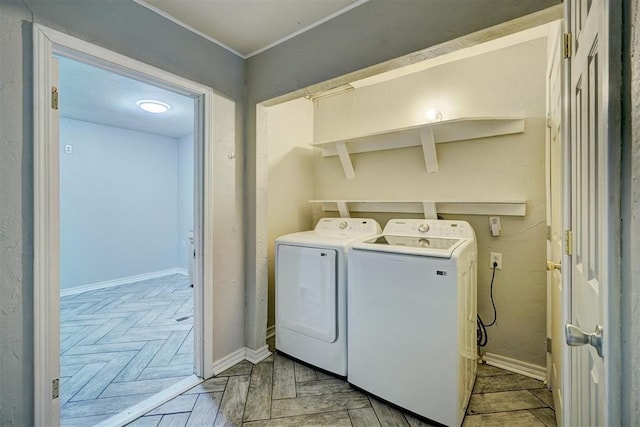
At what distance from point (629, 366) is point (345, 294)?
4.83 feet

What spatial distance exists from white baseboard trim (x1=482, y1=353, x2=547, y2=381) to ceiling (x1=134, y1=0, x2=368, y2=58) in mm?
2533

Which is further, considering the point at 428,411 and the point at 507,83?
the point at 507,83

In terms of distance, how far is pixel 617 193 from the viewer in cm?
54

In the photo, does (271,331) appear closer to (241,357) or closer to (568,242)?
(241,357)

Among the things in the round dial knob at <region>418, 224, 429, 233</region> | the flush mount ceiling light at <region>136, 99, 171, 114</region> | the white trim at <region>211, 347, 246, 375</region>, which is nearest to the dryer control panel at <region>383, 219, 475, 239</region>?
the round dial knob at <region>418, 224, 429, 233</region>

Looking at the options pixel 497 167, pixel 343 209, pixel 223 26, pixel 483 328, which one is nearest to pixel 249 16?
pixel 223 26

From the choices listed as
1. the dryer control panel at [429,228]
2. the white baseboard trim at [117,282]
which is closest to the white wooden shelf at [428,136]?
the dryer control panel at [429,228]

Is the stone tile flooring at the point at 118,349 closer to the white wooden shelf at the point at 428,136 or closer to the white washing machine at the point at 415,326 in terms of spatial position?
the white washing machine at the point at 415,326

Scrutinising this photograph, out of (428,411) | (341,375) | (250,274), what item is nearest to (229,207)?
(250,274)

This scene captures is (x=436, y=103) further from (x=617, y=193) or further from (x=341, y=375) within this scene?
(x=341, y=375)

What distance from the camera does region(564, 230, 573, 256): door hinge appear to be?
98 centimetres

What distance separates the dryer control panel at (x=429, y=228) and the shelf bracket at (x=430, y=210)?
86 mm

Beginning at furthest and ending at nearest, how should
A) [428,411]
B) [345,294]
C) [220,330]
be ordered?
[220,330] → [345,294] → [428,411]

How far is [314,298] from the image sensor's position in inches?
80.0
